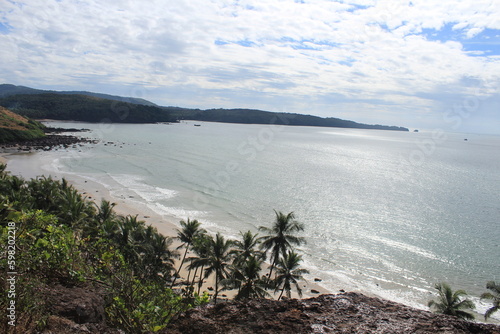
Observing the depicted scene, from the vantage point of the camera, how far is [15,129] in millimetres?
121938

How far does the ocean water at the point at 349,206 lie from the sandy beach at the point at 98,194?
6.30 feet

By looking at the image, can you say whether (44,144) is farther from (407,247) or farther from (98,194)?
(407,247)

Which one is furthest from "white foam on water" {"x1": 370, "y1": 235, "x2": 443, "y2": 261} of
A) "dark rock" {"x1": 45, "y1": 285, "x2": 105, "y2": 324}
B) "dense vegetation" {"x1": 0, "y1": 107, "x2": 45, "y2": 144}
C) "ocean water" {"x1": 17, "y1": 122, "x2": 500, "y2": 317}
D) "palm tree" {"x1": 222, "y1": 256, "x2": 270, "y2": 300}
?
"dense vegetation" {"x1": 0, "y1": 107, "x2": 45, "y2": 144}

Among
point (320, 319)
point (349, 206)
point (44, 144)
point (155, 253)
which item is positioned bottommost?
point (349, 206)

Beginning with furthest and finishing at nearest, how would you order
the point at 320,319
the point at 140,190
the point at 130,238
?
1. the point at 140,190
2. the point at 130,238
3. the point at 320,319

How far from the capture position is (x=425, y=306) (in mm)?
31688

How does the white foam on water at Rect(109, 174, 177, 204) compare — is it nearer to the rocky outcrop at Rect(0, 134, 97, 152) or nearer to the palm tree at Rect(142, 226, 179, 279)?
the palm tree at Rect(142, 226, 179, 279)

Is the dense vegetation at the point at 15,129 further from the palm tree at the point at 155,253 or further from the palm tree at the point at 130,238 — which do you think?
the palm tree at the point at 155,253

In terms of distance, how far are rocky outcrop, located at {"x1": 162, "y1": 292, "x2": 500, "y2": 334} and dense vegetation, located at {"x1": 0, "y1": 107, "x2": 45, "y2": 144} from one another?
140 metres

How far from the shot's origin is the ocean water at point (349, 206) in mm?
38406

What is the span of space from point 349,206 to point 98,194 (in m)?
48.4

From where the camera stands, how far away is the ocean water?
126 feet

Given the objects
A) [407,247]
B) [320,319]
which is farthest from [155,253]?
[407,247]

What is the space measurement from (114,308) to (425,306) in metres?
33.4
